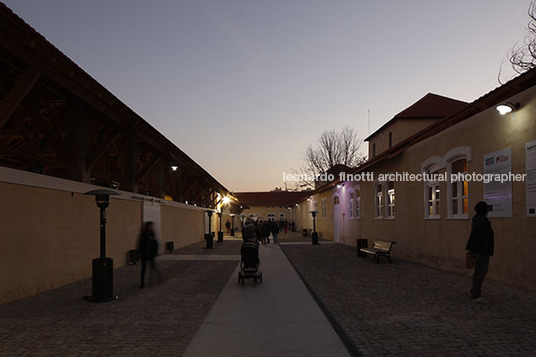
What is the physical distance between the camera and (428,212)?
47.2 ft

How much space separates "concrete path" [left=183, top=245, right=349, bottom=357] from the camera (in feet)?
17.5

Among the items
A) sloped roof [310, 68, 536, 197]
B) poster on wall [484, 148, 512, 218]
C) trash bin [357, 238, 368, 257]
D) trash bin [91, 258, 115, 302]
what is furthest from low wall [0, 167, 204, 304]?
poster on wall [484, 148, 512, 218]

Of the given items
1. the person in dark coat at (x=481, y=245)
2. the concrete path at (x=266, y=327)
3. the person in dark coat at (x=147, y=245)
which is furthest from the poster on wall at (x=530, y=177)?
the person in dark coat at (x=147, y=245)

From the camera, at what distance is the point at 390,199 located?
18.6m

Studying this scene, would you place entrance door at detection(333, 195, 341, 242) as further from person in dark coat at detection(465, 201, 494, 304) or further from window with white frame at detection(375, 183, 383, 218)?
person in dark coat at detection(465, 201, 494, 304)

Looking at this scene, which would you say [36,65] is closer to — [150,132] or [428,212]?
[150,132]

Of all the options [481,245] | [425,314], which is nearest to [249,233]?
[425,314]

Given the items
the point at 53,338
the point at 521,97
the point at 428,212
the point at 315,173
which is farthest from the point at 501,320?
the point at 315,173

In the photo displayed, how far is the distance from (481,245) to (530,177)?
7.71 ft

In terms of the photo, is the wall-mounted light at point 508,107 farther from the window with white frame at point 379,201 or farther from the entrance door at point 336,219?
the entrance door at point 336,219

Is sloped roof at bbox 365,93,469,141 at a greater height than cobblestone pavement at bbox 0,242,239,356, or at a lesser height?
greater

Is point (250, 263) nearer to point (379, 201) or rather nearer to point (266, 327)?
point (266, 327)

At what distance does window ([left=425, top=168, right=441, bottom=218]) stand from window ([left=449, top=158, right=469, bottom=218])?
674 millimetres

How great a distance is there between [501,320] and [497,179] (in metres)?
4.59
